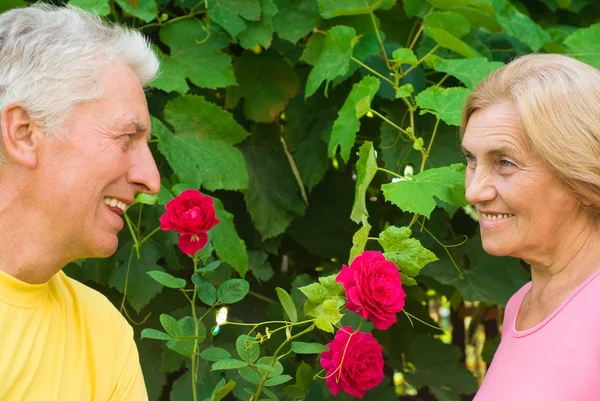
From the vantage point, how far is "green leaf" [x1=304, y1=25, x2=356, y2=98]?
8.19 feet

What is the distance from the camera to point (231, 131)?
264 cm

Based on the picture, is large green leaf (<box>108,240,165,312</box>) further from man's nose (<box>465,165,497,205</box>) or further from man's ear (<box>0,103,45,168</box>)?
man's nose (<box>465,165,497,205</box>)

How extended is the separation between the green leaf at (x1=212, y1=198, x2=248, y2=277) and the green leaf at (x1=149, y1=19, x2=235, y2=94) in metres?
0.37

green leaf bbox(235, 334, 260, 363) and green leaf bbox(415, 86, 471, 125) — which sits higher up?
green leaf bbox(415, 86, 471, 125)

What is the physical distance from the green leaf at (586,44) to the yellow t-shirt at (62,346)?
4.74ft

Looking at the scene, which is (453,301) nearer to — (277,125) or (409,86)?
(277,125)

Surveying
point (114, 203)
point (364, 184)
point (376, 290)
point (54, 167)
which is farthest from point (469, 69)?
point (54, 167)

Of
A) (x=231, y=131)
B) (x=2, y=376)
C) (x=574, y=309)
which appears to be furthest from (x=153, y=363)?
(x=574, y=309)

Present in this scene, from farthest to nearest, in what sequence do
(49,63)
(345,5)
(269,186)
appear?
(269,186) < (345,5) < (49,63)

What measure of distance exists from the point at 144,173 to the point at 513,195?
2.52 feet

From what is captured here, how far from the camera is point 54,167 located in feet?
6.14

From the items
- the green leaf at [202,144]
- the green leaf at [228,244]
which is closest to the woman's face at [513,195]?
the green leaf at [228,244]

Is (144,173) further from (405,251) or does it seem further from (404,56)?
(404,56)

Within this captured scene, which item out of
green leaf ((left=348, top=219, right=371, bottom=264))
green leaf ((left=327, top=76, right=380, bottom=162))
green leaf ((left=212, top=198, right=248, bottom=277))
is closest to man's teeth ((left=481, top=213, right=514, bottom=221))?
green leaf ((left=348, top=219, right=371, bottom=264))
